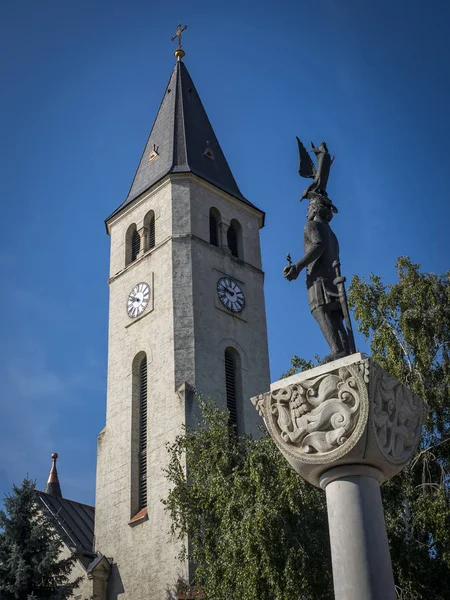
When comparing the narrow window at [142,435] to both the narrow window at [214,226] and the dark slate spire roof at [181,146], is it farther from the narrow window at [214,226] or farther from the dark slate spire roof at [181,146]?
the dark slate spire roof at [181,146]

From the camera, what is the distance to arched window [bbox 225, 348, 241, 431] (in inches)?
1173

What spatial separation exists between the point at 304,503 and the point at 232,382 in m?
12.9

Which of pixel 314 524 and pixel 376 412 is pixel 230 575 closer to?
pixel 314 524

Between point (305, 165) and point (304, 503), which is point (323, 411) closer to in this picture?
point (305, 165)

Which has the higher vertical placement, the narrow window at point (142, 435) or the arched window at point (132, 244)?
the arched window at point (132, 244)

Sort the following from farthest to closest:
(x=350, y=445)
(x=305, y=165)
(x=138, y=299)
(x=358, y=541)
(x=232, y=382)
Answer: (x=138, y=299)
(x=232, y=382)
(x=305, y=165)
(x=350, y=445)
(x=358, y=541)

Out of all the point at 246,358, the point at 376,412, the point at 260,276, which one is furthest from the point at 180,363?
the point at 376,412

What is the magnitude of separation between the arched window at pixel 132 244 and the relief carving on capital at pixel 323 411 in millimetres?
26127

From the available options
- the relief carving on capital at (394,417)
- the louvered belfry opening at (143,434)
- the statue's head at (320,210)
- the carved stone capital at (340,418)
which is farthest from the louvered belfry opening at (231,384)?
the carved stone capital at (340,418)

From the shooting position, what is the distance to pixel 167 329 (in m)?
30.2

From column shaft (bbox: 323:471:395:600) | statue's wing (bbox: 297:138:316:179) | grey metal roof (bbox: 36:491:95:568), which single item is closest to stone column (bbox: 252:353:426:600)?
column shaft (bbox: 323:471:395:600)

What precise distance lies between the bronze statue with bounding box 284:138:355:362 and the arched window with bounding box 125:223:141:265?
79.8 ft

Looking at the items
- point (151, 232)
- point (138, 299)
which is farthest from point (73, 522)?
point (151, 232)

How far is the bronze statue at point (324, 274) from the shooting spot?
10.1 meters
